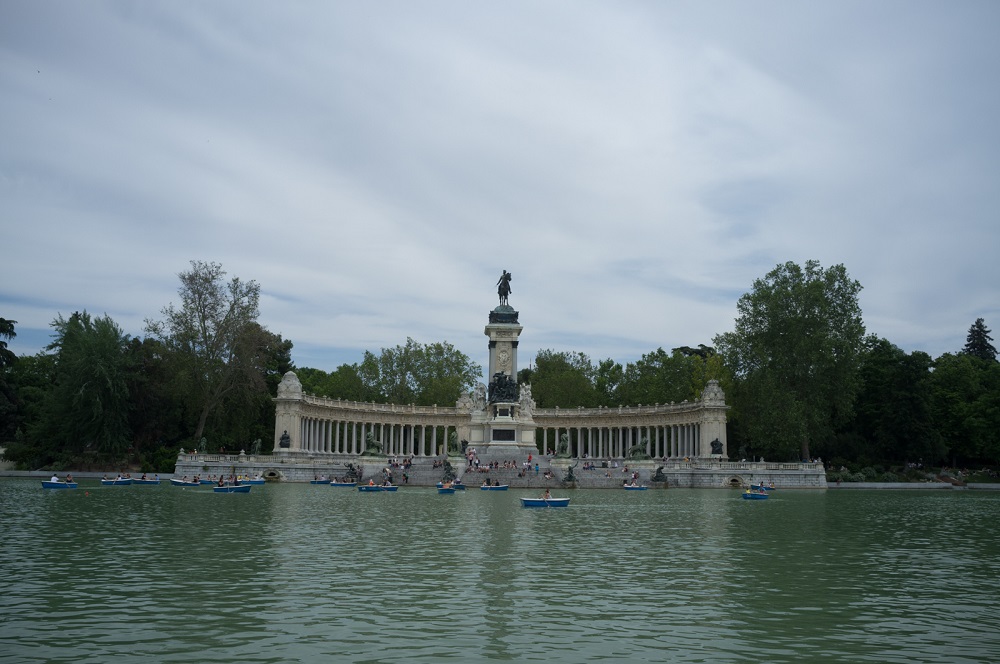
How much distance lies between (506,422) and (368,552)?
58191 millimetres

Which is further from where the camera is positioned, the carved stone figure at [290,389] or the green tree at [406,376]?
the green tree at [406,376]

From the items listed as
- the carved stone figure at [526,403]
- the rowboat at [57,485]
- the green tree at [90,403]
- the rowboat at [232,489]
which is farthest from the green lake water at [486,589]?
the carved stone figure at [526,403]

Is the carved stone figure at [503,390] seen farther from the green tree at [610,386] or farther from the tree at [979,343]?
the tree at [979,343]

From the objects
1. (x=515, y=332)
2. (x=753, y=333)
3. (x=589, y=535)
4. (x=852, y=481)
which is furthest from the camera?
(x=515, y=332)

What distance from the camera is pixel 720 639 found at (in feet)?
43.9

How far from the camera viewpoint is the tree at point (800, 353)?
228 feet

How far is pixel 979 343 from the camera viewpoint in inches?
4301

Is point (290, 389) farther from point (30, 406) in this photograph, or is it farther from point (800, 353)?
point (800, 353)

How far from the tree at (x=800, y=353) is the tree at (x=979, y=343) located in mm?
44192

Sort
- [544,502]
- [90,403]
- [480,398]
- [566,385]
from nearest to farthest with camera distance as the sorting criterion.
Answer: [544,502] → [90,403] → [480,398] → [566,385]

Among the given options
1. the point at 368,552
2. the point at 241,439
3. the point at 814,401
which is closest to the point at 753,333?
the point at 814,401

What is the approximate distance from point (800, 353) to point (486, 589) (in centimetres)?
5910

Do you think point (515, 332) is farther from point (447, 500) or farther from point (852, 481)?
point (447, 500)

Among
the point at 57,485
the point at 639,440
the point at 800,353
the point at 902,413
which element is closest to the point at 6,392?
the point at 57,485
